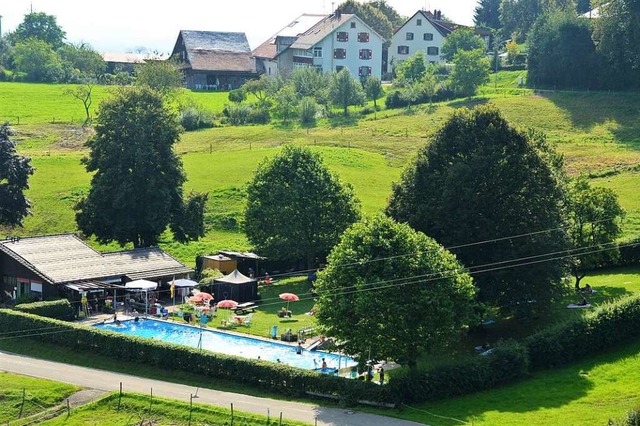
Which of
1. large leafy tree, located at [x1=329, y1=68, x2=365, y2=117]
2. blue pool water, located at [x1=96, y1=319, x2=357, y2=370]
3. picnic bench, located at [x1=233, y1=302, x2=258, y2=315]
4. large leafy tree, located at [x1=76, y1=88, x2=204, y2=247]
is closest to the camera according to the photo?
blue pool water, located at [x1=96, y1=319, x2=357, y2=370]

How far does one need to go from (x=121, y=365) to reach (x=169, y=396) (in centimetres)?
657

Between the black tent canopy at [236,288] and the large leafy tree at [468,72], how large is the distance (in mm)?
63461

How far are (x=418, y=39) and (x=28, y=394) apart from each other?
117621 millimetres

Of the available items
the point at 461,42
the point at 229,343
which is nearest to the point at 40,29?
the point at 461,42

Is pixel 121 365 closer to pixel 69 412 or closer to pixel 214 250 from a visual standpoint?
pixel 69 412

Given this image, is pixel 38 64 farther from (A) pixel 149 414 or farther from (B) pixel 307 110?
(A) pixel 149 414

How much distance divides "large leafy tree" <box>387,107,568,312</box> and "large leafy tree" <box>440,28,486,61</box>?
88.7 m

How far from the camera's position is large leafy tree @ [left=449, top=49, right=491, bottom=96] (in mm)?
127438

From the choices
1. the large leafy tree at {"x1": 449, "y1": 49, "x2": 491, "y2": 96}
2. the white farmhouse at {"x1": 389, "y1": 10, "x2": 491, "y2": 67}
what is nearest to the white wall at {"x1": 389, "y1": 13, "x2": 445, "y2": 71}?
the white farmhouse at {"x1": 389, "y1": 10, "x2": 491, "y2": 67}

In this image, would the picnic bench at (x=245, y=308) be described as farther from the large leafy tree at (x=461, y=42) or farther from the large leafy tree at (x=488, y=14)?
the large leafy tree at (x=488, y=14)

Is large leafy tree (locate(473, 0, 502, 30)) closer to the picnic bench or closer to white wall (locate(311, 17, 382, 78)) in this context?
white wall (locate(311, 17, 382, 78))

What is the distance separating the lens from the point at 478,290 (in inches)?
2212

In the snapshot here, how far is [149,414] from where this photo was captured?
49000 millimetres

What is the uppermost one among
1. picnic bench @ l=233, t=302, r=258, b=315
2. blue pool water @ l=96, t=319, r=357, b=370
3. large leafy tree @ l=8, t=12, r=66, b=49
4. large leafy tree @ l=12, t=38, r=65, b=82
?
large leafy tree @ l=8, t=12, r=66, b=49
